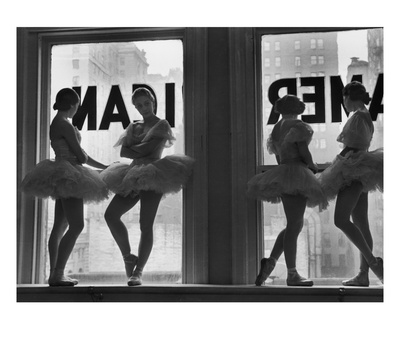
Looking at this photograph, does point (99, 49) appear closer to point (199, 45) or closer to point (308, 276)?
point (199, 45)

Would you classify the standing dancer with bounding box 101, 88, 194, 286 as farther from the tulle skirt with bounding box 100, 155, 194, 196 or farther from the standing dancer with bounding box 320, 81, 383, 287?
the standing dancer with bounding box 320, 81, 383, 287

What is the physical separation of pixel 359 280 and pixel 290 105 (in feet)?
2.87

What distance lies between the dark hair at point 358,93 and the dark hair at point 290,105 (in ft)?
0.73

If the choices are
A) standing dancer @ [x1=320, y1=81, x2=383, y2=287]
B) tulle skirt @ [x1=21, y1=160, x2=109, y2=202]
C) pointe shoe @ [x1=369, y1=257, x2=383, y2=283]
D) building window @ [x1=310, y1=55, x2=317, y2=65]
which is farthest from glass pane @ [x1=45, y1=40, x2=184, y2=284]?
pointe shoe @ [x1=369, y1=257, x2=383, y2=283]

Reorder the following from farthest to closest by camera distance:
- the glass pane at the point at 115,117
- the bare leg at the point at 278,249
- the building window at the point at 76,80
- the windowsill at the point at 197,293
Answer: the building window at the point at 76,80
the glass pane at the point at 115,117
the bare leg at the point at 278,249
the windowsill at the point at 197,293

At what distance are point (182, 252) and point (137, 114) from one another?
71 cm

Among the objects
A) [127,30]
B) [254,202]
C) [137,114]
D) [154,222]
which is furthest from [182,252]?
[127,30]

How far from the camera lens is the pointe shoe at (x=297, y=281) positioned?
9.90 ft

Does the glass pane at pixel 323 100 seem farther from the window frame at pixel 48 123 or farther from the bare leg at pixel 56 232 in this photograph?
the bare leg at pixel 56 232

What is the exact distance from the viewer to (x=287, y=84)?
10.4ft

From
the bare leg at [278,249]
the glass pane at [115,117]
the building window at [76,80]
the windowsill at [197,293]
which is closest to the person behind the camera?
the windowsill at [197,293]

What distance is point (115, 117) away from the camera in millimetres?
3270

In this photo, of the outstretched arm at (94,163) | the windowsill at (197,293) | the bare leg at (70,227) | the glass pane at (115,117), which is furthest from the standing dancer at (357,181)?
the bare leg at (70,227)

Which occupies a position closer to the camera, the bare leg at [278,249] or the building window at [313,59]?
the bare leg at [278,249]
